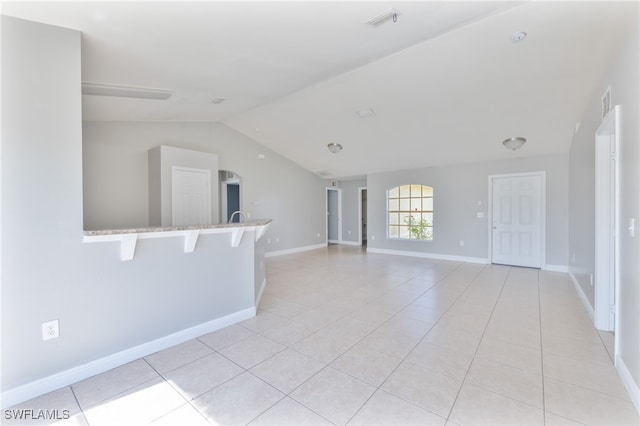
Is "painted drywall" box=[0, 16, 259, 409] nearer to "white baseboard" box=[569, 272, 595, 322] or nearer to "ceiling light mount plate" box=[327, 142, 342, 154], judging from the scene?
"white baseboard" box=[569, 272, 595, 322]

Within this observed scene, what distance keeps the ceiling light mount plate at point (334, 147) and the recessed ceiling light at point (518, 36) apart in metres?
3.90

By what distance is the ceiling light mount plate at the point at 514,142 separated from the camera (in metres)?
5.03

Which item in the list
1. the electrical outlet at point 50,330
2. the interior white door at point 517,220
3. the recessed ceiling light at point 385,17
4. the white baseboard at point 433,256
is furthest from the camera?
the white baseboard at point 433,256

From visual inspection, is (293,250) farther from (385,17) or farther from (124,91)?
(385,17)

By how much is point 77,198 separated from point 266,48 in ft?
5.99

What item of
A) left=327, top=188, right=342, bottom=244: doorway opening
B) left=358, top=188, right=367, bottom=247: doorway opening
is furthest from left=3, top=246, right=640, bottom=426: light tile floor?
left=327, top=188, right=342, bottom=244: doorway opening

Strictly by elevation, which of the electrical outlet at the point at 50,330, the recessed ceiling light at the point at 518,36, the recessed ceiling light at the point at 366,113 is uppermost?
the recessed ceiling light at the point at 366,113

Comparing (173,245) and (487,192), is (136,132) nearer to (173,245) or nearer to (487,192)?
(173,245)

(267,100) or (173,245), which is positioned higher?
(267,100)

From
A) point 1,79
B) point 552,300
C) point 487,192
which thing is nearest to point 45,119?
point 1,79

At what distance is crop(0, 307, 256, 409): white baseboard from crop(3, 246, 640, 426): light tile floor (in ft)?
0.18

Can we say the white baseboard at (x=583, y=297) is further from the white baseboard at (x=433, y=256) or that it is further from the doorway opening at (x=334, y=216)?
the doorway opening at (x=334, y=216)

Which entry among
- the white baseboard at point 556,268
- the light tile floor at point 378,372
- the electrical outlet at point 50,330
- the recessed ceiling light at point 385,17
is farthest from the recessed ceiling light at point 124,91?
the white baseboard at point 556,268

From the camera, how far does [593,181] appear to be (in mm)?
3074
